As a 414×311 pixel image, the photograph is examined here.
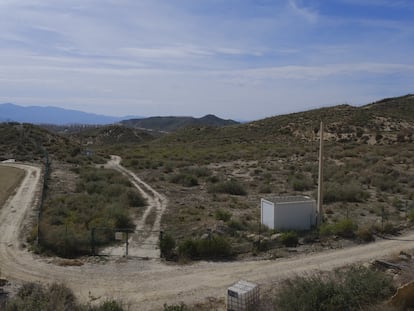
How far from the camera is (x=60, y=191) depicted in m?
32.0

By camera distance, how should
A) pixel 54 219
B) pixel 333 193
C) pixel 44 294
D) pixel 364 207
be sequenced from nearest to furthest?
pixel 44 294, pixel 54 219, pixel 364 207, pixel 333 193

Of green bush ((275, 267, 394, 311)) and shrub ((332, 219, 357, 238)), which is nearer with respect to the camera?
green bush ((275, 267, 394, 311))

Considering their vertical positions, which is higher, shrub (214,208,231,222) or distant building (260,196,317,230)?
distant building (260,196,317,230)

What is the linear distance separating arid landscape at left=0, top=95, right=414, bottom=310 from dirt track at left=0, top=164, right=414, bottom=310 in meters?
0.04

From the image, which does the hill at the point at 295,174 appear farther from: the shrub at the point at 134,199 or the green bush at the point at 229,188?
the shrub at the point at 134,199

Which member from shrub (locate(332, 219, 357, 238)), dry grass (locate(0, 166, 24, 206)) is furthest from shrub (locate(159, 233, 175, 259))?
dry grass (locate(0, 166, 24, 206))

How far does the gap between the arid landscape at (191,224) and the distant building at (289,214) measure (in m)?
0.59

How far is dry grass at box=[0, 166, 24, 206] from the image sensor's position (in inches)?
1199

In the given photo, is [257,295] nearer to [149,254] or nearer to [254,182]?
[149,254]

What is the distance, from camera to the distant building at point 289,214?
2102cm

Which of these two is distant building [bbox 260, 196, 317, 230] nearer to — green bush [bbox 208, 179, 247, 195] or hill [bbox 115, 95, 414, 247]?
hill [bbox 115, 95, 414, 247]

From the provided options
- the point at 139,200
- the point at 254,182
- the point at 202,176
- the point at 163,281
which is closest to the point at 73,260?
the point at 163,281

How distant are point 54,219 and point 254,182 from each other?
18.0 meters

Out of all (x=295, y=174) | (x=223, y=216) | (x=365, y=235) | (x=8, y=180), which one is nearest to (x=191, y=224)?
(x=223, y=216)
